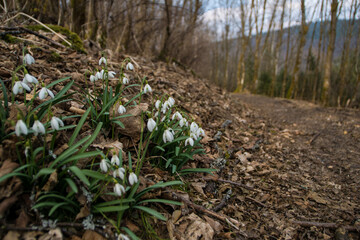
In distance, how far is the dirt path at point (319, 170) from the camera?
80.4 inches

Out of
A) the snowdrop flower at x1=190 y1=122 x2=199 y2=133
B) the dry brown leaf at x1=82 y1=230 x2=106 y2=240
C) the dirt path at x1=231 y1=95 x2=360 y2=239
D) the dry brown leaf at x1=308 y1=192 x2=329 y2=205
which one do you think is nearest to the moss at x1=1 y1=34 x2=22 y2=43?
the snowdrop flower at x1=190 y1=122 x2=199 y2=133

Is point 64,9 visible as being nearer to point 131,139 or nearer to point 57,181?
point 131,139

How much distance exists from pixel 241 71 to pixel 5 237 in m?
18.0

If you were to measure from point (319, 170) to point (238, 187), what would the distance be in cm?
160

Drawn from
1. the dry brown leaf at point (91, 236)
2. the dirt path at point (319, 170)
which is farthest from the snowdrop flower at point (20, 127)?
the dirt path at point (319, 170)

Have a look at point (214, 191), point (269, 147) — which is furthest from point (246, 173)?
point (269, 147)

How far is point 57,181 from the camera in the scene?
1281 mm

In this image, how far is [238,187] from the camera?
2234mm

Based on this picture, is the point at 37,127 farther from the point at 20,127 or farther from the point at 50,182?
the point at 50,182

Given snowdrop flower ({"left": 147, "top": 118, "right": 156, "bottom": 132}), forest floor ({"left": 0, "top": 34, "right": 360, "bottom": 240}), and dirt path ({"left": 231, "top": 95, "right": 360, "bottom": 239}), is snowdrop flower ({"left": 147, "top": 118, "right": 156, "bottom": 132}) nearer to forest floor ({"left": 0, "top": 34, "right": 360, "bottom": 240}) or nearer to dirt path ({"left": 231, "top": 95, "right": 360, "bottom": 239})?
forest floor ({"left": 0, "top": 34, "right": 360, "bottom": 240})

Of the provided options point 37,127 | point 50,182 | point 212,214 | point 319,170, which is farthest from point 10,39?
point 319,170

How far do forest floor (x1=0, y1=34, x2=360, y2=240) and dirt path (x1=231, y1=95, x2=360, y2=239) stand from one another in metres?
0.01

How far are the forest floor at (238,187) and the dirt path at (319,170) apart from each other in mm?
11

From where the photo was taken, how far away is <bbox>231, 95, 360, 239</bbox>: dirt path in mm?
2043
